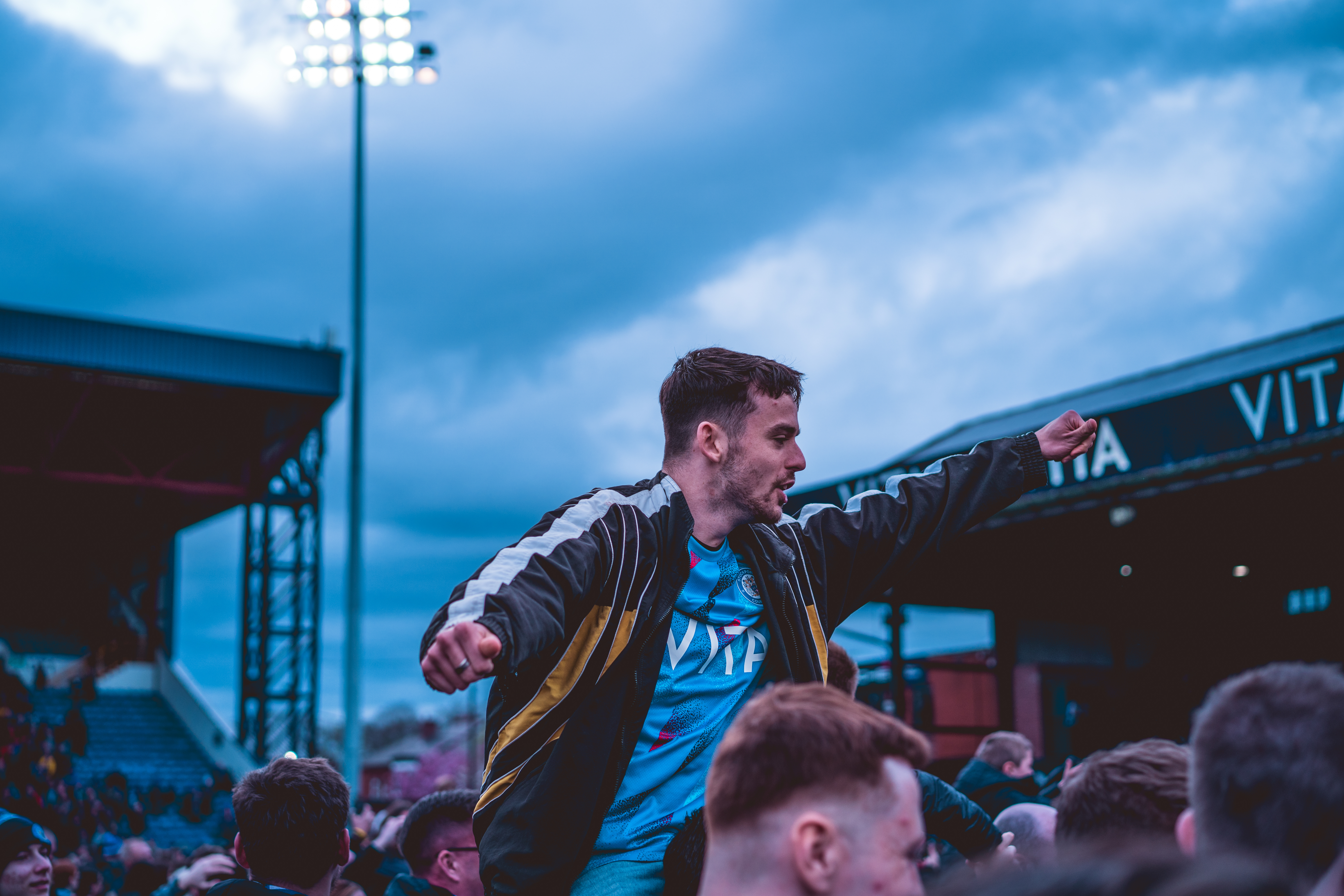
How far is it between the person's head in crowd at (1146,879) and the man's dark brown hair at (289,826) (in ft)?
11.5

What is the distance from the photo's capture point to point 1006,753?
814cm

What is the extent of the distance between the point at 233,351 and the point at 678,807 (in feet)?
75.5

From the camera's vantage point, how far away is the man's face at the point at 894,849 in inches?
71.1

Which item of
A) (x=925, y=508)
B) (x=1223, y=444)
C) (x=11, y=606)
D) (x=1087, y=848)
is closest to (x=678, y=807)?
(x=925, y=508)

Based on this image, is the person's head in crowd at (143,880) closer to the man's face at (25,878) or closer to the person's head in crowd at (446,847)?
the man's face at (25,878)

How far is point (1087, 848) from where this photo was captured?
1140 mm

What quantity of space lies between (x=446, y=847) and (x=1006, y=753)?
422cm

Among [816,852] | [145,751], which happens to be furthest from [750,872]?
[145,751]

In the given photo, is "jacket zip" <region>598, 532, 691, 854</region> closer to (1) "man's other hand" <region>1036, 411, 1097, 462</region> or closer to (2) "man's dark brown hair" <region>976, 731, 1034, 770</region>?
(1) "man's other hand" <region>1036, 411, 1097, 462</region>

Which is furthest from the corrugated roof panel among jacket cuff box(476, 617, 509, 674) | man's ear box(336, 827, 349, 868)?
jacket cuff box(476, 617, 509, 674)

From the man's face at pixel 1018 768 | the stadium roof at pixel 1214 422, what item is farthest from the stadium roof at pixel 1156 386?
the man's face at pixel 1018 768

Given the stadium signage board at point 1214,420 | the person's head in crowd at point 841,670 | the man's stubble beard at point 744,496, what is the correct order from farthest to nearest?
the stadium signage board at point 1214,420, the person's head in crowd at point 841,670, the man's stubble beard at point 744,496

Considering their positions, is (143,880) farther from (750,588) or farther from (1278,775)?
(1278,775)

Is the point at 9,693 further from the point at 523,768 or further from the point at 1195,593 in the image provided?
the point at 523,768
